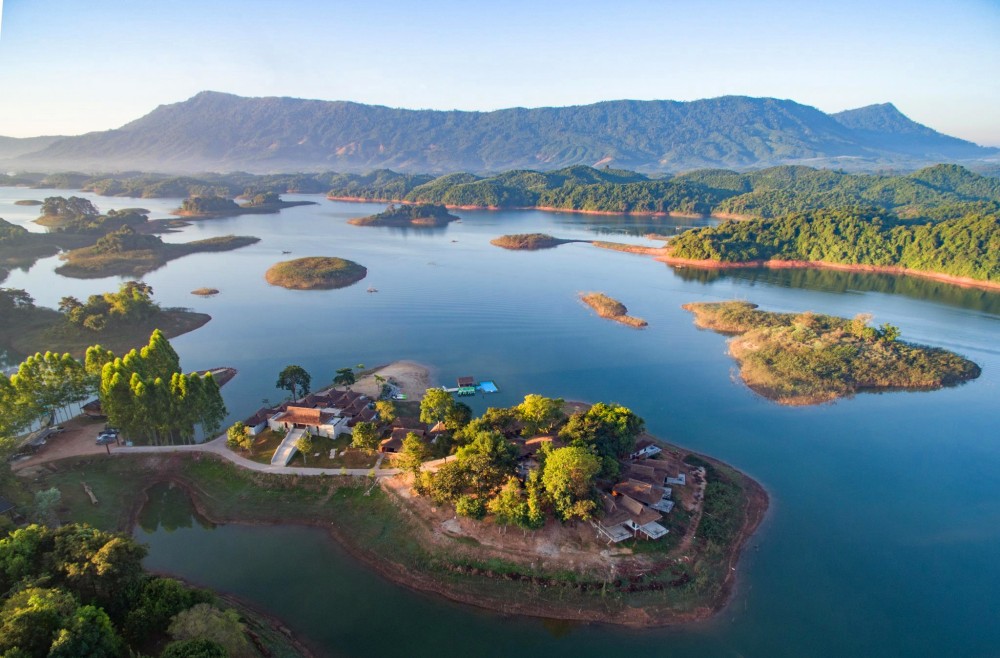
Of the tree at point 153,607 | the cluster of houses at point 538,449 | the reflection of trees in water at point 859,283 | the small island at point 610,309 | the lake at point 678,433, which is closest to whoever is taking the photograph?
the tree at point 153,607

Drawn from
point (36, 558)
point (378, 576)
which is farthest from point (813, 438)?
point (36, 558)

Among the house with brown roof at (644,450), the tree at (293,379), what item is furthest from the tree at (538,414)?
the tree at (293,379)

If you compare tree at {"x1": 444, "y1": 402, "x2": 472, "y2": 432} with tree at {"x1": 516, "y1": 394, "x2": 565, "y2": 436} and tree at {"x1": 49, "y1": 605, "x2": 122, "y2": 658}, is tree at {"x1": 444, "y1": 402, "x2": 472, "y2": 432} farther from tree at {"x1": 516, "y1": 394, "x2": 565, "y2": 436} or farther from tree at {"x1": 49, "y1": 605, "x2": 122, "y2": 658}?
tree at {"x1": 49, "y1": 605, "x2": 122, "y2": 658}

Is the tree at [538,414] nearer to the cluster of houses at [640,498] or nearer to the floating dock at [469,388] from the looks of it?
the cluster of houses at [640,498]

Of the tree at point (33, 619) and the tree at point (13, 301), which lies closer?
the tree at point (33, 619)

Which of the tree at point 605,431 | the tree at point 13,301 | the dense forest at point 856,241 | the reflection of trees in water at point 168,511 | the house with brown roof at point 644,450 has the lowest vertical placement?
the reflection of trees in water at point 168,511

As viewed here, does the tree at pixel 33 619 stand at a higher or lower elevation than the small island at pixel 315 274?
lower

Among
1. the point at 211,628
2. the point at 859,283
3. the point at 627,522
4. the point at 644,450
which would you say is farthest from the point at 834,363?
the point at 211,628
